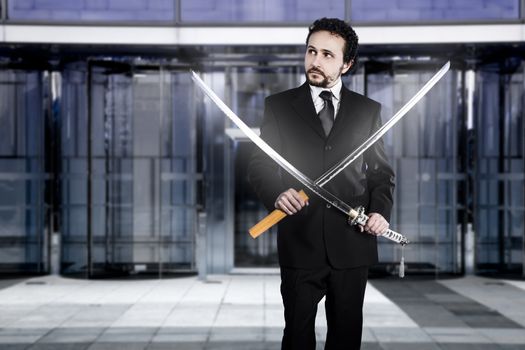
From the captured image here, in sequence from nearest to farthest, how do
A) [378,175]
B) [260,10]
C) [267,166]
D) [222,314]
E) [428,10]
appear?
[267,166] → [378,175] → [222,314] → [428,10] → [260,10]

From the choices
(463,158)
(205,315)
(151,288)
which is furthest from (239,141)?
(205,315)

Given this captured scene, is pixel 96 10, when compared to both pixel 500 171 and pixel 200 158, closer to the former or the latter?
pixel 200 158

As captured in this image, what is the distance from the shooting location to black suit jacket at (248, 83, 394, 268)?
2900 millimetres

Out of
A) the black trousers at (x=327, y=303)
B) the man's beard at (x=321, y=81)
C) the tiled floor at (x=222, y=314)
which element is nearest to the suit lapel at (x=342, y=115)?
the man's beard at (x=321, y=81)

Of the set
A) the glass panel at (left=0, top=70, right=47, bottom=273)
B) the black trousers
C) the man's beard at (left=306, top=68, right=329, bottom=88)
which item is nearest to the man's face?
the man's beard at (left=306, top=68, right=329, bottom=88)

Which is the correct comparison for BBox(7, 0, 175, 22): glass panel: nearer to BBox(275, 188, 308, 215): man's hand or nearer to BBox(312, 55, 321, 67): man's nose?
BBox(312, 55, 321, 67): man's nose

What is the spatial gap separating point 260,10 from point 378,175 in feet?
25.6

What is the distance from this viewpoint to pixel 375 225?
2818 millimetres

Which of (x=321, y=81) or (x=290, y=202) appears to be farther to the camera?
(x=321, y=81)

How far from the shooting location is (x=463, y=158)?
10.7m

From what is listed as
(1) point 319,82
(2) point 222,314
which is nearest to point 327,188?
(1) point 319,82

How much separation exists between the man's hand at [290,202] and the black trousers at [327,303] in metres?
0.34

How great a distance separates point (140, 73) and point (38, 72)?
144cm

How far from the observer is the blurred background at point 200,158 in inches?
417
